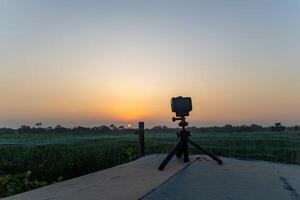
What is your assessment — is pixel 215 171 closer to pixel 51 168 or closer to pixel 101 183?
pixel 101 183

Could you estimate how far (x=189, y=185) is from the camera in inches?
162

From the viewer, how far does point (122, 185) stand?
4.48 metres

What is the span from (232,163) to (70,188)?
7.11ft

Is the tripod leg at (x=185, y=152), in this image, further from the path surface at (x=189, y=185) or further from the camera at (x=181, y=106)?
the camera at (x=181, y=106)

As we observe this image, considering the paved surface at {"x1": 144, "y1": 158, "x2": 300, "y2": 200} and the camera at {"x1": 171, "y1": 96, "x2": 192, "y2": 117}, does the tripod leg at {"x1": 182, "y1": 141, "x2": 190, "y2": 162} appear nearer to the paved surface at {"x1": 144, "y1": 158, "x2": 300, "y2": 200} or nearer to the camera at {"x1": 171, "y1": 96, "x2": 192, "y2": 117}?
the paved surface at {"x1": 144, "y1": 158, "x2": 300, "y2": 200}

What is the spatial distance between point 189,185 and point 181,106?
1640mm

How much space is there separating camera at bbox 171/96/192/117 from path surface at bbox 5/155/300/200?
1.90ft

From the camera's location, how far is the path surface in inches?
151

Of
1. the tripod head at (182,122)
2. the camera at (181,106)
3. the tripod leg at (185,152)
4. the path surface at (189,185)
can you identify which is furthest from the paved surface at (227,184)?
the camera at (181,106)

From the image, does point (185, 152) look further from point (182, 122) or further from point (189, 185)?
point (189, 185)

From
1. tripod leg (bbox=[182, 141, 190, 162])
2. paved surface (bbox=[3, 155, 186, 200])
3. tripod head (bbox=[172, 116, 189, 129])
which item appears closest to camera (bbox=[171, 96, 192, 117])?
tripod head (bbox=[172, 116, 189, 129])

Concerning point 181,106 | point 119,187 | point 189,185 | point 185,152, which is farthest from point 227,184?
point 181,106

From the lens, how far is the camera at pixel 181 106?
18.4ft

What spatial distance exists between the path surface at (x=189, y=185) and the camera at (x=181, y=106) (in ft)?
1.90
